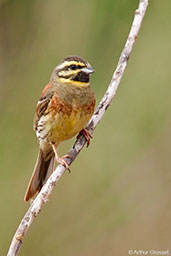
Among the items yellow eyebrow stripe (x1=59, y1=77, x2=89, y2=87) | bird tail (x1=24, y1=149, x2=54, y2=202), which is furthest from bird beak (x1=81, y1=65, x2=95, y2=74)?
bird tail (x1=24, y1=149, x2=54, y2=202)

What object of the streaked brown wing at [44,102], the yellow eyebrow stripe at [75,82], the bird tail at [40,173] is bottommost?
the bird tail at [40,173]

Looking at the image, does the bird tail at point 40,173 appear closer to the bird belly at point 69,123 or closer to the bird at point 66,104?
the bird at point 66,104

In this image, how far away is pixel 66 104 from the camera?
215 inches

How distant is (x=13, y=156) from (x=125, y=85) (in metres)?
1.29

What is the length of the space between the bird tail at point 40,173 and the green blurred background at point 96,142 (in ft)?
0.90

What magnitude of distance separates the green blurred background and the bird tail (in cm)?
28

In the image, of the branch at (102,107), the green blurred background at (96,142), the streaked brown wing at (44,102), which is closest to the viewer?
the branch at (102,107)

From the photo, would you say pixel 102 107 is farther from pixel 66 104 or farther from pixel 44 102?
pixel 44 102

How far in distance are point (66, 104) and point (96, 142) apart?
3.15ft

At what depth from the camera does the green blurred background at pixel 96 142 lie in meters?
6.09

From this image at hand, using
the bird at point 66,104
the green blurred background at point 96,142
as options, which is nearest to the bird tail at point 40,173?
the bird at point 66,104

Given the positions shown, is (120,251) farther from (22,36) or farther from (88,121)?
(22,36)

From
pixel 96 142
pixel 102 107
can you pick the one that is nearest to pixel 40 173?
pixel 96 142

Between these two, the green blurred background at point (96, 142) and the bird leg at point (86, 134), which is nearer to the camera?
the bird leg at point (86, 134)
